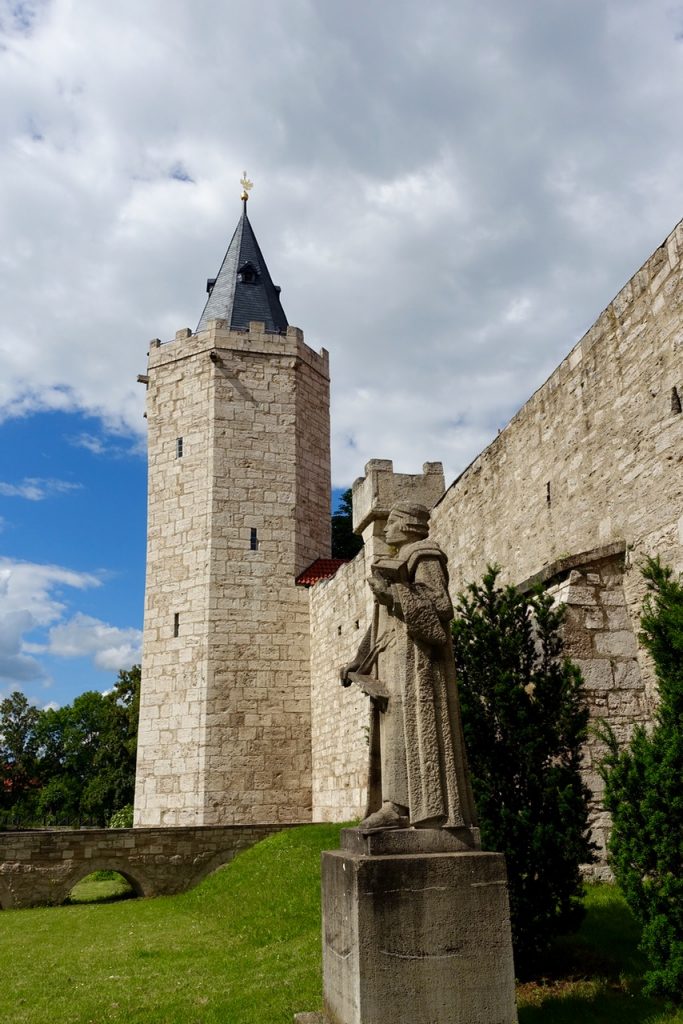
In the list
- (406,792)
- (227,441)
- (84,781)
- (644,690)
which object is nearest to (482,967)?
(406,792)

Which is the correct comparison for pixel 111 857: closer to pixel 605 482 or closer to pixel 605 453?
pixel 605 482

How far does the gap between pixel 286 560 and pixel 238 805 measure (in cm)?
466

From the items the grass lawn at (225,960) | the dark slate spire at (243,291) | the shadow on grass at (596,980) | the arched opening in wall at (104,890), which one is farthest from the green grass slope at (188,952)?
the dark slate spire at (243,291)

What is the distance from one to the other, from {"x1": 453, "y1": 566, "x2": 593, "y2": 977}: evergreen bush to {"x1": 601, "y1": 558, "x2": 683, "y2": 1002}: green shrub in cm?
47

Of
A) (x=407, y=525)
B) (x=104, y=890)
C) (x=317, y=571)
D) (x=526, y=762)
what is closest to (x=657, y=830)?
(x=526, y=762)

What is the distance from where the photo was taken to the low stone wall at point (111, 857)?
11.4 metres

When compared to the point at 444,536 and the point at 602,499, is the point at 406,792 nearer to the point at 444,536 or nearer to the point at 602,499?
the point at 602,499

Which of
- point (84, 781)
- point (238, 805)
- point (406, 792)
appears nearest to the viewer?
point (406, 792)

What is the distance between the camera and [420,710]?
12.6 ft

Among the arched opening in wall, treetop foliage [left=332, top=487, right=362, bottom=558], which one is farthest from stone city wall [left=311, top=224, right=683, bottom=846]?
treetop foliage [left=332, top=487, right=362, bottom=558]

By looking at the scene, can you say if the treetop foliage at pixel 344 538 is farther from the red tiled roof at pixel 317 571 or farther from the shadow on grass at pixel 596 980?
the shadow on grass at pixel 596 980

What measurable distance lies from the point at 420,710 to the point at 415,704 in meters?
0.04

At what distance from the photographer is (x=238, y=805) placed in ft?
48.9

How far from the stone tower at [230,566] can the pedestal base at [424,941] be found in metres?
12.0
